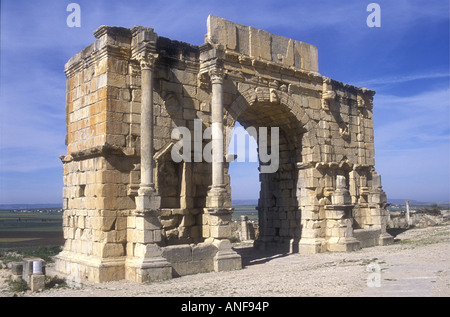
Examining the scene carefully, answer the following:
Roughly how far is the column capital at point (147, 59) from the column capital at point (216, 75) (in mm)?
1626

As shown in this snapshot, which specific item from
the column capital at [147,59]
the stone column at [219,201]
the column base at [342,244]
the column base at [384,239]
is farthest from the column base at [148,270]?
the column base at [384,239]

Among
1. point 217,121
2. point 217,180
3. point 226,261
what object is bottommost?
point 226,261

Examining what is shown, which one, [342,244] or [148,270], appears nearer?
[148,270]

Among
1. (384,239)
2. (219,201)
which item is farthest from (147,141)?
(384,239)

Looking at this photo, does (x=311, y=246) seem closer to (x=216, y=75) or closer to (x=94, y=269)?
(x=216, y=75)

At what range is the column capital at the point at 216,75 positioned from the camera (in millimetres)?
11274

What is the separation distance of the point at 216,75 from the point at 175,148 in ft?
6.91

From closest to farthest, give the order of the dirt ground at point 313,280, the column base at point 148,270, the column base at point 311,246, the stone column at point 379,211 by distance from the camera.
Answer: the dirt ground at point 313,280 → the column base at point 148,270 → the column base at point 311,246 → the stone column at point 379,211

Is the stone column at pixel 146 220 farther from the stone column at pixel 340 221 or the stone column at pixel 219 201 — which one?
the stone column at pixel 340 221

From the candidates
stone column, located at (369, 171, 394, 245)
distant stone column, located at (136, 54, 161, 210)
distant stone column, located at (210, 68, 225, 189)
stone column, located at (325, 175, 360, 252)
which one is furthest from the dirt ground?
stone column, located at (369, 171, 394, 245)

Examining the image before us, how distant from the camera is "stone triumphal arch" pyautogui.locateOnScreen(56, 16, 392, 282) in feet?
32.5

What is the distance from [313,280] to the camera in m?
8.74

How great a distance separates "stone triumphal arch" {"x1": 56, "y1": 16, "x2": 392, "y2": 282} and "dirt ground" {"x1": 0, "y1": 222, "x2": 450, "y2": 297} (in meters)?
0.71
